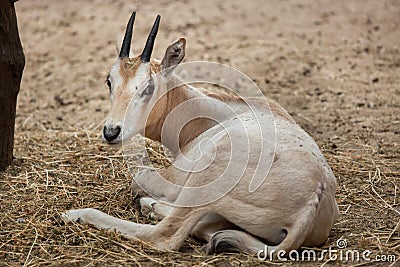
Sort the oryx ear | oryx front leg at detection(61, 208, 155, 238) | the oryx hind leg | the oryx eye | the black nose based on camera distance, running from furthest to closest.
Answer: the oryx ear → the oryx eye → the black nose → oryx front leg at detection(61, 208, 155, 238) → the oryx hind leg

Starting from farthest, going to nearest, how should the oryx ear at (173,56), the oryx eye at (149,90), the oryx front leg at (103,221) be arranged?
the oryx ear at (173,56) → the oryx eye at (149,90) → the oryx front leg at (103,221)

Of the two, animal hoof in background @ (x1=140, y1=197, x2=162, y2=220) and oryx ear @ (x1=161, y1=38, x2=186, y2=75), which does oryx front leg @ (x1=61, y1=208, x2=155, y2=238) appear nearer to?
animal hoof in background @ (x1=140, y1=197, x2=162, y2=220)

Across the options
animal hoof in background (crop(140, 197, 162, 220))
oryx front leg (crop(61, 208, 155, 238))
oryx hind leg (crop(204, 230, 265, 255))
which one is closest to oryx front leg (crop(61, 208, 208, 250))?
oryx front leg (crop(61, 208, 155, 238))

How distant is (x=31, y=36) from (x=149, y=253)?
27.4 feet

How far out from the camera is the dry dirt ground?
16.4 feet

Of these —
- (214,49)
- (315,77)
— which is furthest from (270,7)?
(315,77)

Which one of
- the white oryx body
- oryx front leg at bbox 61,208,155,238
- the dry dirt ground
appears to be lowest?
the dry dirt ground

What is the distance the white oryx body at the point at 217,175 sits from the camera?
182 inches

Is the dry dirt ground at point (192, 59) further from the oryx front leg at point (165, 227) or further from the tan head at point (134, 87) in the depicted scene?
the tan head at point (134, 87)

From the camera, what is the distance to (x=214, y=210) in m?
4.71

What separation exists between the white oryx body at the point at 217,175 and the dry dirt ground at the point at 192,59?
0.47 feet

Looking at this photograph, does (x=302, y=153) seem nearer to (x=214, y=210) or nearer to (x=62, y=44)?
(x=214, y=210)

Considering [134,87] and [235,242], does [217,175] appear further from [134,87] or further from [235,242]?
[134,87]

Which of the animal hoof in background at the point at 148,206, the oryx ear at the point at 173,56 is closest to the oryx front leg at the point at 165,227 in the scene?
the animal hoof in background at the point at 148,206
